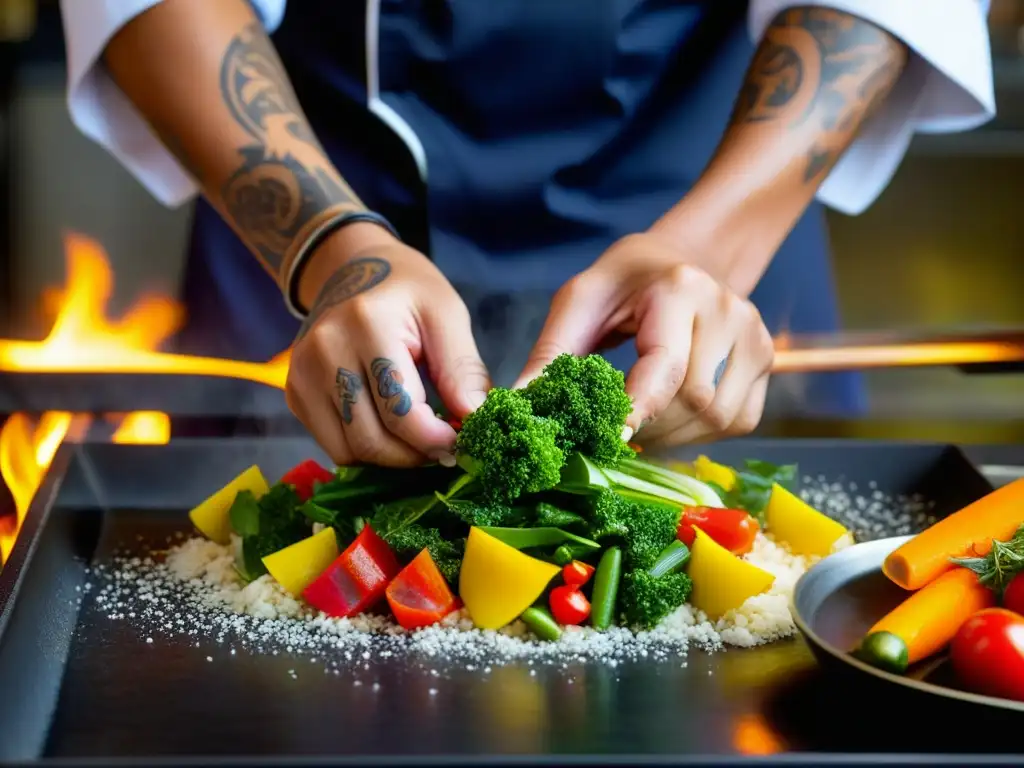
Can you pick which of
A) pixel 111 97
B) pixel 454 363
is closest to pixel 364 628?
pixel 454 363

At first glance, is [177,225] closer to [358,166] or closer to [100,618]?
[358,166]

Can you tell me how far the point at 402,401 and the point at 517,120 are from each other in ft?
2.94

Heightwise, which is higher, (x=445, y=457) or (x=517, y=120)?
(x=517, y=120)

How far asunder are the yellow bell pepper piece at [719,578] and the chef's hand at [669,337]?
20cm

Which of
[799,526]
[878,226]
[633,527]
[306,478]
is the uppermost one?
[633,527]

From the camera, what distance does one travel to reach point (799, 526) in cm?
189

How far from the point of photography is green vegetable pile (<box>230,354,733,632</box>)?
1.59 meters

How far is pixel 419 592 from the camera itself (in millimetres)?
1610

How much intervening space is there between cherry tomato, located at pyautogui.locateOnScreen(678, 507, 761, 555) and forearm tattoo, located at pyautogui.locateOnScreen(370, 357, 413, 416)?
426 millimetres

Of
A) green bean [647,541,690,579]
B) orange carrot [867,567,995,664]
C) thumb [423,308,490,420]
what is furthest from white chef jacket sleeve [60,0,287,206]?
orange carrot [867,567,995,664]

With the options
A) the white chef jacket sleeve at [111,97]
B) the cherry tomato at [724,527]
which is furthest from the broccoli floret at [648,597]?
the white chef jacket sleeve at [111,97]

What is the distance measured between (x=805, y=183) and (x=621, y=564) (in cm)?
93

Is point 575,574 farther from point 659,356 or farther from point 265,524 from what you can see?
point 265,524

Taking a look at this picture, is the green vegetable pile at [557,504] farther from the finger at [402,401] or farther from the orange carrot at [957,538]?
the orange carrot at [957,538]
